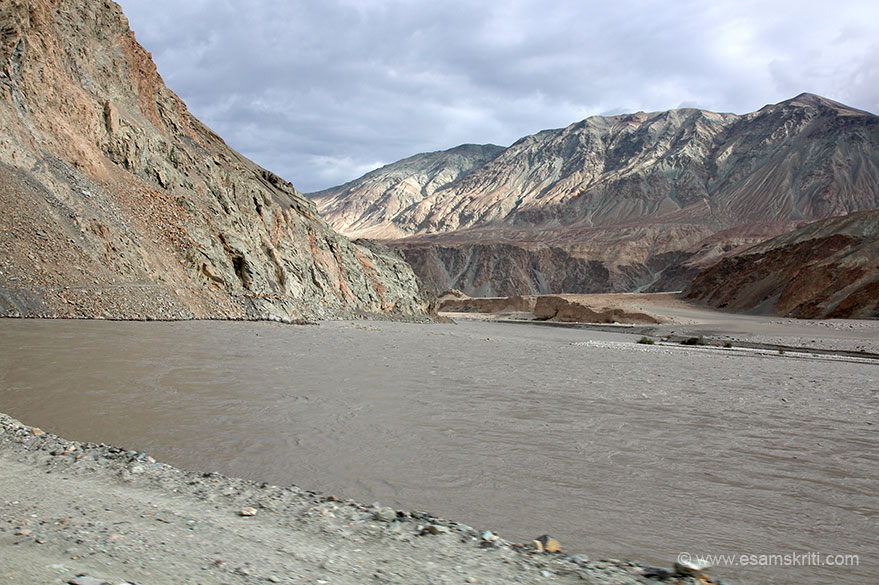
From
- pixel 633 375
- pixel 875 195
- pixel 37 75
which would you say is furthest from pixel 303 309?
pixel 875 195

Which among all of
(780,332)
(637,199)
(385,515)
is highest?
(637,199)

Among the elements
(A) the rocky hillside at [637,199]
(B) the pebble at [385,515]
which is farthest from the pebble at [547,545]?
(A) the rocky hillside at [637,199]

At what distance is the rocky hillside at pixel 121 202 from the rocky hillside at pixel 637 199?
241 ft

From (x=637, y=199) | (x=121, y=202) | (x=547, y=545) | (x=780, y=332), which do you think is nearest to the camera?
(x=547, y=545)

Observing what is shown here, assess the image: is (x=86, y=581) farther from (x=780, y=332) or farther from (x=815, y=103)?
(x=815, y=103)

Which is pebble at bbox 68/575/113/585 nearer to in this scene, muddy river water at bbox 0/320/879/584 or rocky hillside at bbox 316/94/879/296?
muddy river water at bbox 0/320/879/584

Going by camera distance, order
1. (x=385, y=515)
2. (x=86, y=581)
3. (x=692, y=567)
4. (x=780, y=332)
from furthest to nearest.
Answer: (x=780, y=332) < (x=385, y=515) < (x=692, y=567) < (x=86, y=581)

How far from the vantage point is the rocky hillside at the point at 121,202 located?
58.4ft

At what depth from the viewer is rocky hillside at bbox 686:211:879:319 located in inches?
1564

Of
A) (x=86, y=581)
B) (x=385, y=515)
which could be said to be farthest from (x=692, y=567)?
(x=86, y=581)

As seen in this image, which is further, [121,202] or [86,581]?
[121,202]

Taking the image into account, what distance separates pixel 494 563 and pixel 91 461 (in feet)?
12.9

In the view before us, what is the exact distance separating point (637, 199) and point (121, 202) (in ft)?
423

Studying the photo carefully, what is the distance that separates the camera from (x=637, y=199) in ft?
440
